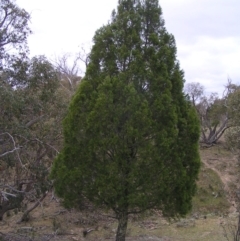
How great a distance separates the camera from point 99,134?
9891 millimetres

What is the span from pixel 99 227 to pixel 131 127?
27.0 ft

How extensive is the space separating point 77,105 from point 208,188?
1562cm

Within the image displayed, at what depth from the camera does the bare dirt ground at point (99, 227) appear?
568 inches

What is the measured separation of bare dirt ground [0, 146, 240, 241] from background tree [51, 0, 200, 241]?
2.72 metres

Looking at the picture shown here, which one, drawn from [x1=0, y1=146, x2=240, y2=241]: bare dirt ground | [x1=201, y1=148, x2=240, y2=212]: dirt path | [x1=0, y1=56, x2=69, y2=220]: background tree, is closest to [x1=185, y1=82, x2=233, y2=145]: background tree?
[x1=201, y1=148, x2=240, y2=212]: dirt path

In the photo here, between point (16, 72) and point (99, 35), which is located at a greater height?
point (99, 35)

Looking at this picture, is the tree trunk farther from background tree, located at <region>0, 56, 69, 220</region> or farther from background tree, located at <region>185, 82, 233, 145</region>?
background tree, located at <region>185, 82, 233, 145</region>

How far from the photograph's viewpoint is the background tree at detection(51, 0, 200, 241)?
9.78m

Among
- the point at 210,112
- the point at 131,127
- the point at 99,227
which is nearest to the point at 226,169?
the point at 210,112

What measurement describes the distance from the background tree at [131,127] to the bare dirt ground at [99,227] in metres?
2.72

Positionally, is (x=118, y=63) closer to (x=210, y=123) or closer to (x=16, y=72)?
(x=16, y=72)

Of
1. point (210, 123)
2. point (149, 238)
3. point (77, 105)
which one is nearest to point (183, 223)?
point (149, 238)

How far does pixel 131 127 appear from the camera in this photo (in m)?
9.62

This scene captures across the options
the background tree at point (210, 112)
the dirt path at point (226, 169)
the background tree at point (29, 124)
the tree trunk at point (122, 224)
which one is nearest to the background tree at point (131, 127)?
the tree trunk at point (122, 224)
